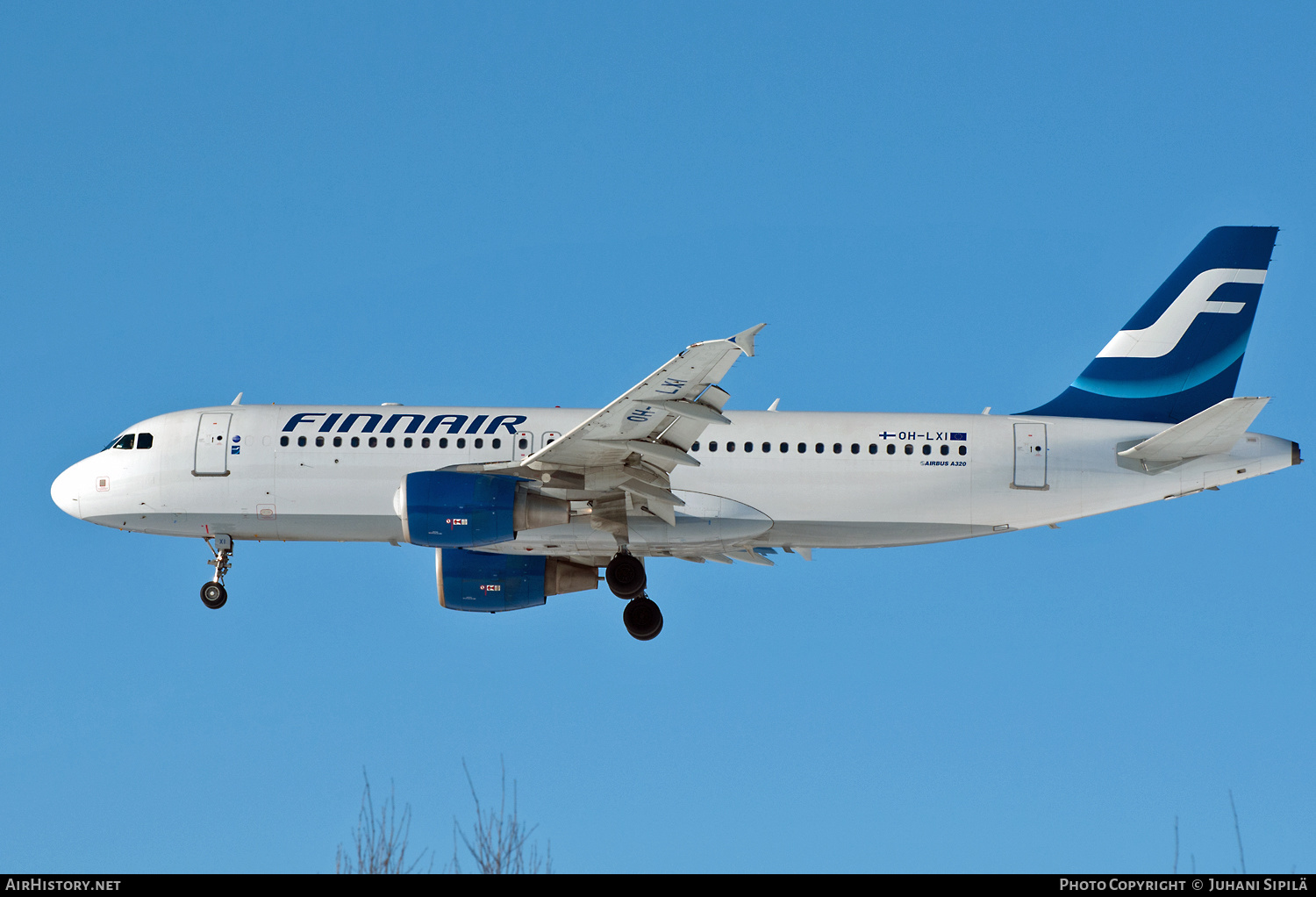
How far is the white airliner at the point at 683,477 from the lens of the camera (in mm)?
29484

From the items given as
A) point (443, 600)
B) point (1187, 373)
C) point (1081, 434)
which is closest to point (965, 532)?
point (1081, 434)

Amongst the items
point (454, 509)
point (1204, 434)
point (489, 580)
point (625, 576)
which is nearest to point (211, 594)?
point (489, 580)

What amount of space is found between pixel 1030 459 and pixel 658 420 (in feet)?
28.9

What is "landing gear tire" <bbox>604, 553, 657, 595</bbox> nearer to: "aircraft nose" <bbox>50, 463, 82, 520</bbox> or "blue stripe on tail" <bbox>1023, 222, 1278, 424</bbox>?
"blue stripe on tail" <bbox>1023, 222, 1278, 424</bbox>

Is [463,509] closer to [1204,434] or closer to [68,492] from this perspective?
[68,492]

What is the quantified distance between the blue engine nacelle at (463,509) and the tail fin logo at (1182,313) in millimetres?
13591

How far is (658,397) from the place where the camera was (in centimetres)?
2491

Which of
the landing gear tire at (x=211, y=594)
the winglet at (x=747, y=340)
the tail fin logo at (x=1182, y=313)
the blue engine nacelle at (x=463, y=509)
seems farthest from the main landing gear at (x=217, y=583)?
the tail fin logo at (x=1182, y=313)

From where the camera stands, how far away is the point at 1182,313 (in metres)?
32.3

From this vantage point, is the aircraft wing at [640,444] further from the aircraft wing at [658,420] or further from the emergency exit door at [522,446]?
the emergency exit door at [522,446]

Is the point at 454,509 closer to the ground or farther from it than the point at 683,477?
closer to the ground
